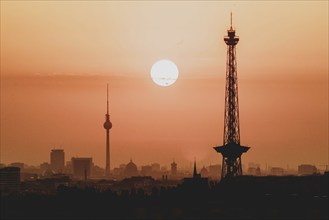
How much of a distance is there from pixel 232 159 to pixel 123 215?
2044 inches

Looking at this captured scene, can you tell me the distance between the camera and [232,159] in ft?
617

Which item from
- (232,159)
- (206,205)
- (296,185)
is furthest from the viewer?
(232,159)

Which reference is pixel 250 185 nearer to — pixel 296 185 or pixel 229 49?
pixel 296 185

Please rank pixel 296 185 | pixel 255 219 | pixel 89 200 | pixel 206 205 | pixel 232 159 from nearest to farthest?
pixel 255 219, pixel 206 205, pixel 296 185, pixel 89 200, pixel 232 159

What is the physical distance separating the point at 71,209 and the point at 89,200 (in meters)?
11.4

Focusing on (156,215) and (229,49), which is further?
(229,49)

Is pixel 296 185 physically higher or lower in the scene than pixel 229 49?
lower

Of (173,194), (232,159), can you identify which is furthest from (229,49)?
(173,194)

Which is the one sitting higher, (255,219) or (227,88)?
(227,88)

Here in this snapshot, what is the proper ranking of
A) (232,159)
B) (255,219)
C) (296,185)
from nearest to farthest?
1. (255,219)
2. (296,185)
3. (232,159)

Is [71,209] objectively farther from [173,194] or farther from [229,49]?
[229,49]

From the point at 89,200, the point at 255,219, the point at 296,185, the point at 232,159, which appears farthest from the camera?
the point at 232,159

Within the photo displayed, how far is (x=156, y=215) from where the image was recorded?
458ft

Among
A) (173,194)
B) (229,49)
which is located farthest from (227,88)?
(173,194)
